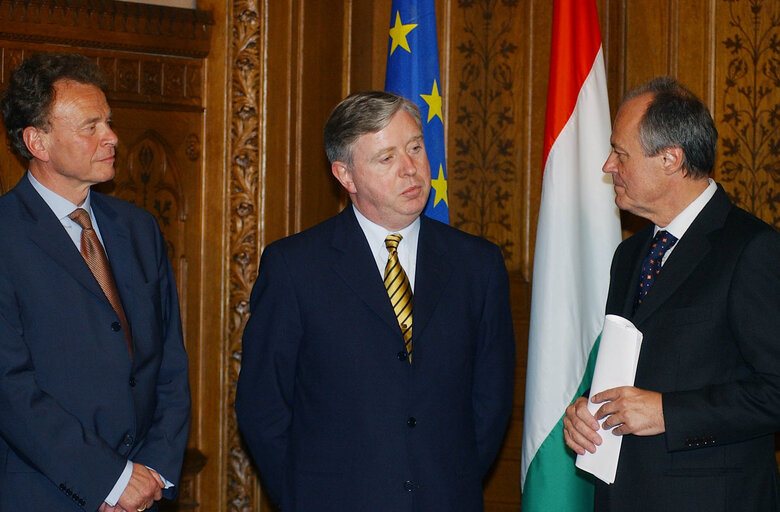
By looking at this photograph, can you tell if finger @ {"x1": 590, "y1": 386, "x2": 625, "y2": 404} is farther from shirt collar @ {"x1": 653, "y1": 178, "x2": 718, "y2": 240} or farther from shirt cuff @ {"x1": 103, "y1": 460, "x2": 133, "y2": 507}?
shirt cuff @ {"x1": 103, "y1": 460, "x2": 133, "y2": 507}

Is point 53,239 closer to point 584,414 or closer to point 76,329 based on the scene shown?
point 76,329

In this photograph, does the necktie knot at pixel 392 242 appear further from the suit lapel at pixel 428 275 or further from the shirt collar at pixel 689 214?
the shirt collar at pixel 689 214

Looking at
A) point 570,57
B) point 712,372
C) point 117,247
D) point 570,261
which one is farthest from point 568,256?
point 117,247

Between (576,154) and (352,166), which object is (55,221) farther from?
(576,154)

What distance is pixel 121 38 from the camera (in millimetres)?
3508

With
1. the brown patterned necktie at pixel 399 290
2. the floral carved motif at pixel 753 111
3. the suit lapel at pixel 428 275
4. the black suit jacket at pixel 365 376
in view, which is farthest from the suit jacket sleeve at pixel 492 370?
the floral carved motif at pixel 753 111

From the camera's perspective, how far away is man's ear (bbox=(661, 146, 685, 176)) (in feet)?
7.71

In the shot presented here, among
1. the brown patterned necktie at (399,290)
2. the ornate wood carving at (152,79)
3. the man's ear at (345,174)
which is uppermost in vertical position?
the ornate wood carving at (152,79)

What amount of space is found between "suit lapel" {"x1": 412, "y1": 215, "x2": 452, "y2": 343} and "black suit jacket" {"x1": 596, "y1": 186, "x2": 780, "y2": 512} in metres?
0.56

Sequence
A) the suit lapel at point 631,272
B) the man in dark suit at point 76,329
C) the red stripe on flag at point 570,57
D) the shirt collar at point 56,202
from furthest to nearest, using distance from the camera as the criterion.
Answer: the red stripe on flag at point 570,57 < the shirt collar at point 56,202 < the suit lapel at point 631,272 < the man in dark suit at point 76,329

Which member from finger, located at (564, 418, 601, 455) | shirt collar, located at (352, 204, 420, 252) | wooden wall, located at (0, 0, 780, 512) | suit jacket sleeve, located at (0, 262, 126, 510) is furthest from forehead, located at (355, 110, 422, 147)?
wooden wall, located at (0, 0, 780, 512)

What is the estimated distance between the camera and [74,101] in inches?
102

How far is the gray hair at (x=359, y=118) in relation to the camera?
99.7 inches

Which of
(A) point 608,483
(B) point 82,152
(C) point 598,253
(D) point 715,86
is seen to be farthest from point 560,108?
(B) point 82,152
